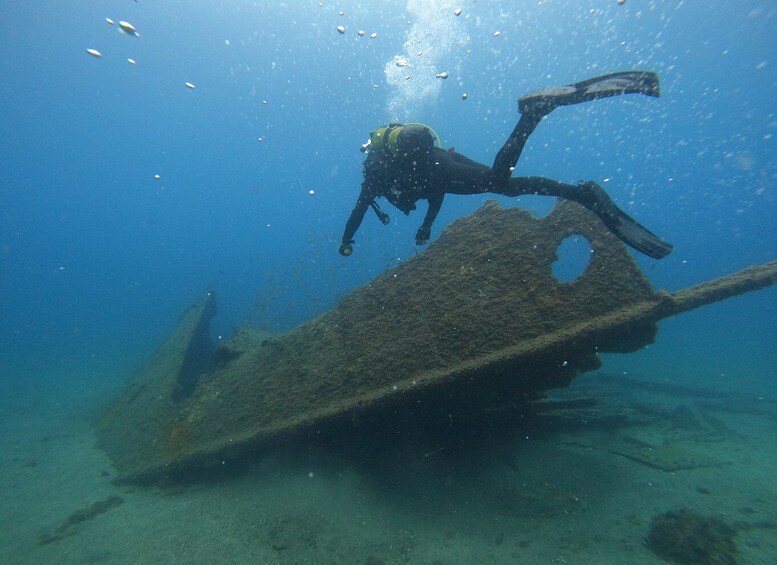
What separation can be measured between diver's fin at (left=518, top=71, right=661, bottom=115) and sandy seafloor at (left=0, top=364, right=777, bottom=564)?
166 inches

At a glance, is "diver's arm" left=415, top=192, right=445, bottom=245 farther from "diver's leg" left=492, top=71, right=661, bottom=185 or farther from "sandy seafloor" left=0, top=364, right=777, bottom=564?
"sandy seafloor" left=0, top=364, right=777, bottom=564

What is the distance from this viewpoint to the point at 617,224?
3.55m

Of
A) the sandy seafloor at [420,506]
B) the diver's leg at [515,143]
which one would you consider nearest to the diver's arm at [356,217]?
the diver's leg at [515,143]

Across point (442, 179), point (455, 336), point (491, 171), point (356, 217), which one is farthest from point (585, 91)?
point (356, 217)

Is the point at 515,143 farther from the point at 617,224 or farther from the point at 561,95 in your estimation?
the point at 617,224

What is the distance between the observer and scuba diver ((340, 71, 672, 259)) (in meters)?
3.60

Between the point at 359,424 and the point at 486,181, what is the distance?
10.1ft

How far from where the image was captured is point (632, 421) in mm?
6777

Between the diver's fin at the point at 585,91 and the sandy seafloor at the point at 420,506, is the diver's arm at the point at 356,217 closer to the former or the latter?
the diver's fin at the point at 585,91

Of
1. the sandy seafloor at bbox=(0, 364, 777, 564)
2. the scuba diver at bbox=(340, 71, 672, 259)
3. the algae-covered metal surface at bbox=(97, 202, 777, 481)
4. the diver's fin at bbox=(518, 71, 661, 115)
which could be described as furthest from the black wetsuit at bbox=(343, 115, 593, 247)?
the sandy seafloor at bbox=(0, 364, 777, 564)

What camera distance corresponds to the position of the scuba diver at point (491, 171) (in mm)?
3602

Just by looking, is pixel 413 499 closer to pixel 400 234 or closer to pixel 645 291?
pixel 645 291

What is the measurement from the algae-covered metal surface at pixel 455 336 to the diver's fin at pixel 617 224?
0.13 metres

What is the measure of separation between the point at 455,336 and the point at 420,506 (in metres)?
2.04
